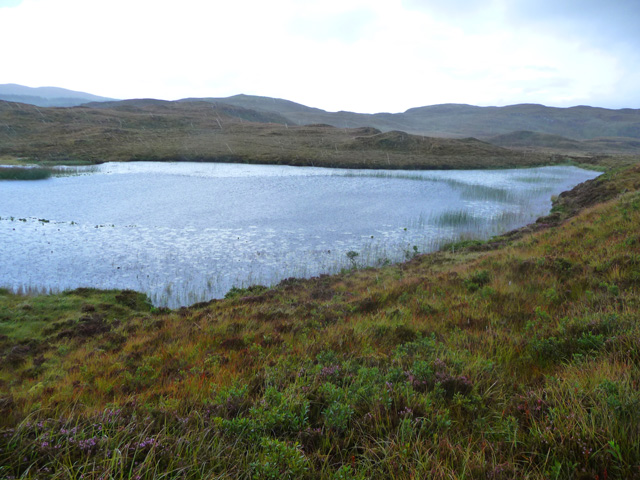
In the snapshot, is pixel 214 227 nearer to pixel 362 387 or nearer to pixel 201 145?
pixel 362 387

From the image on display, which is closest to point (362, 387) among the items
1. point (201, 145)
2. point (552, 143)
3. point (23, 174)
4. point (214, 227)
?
point (214, 227)

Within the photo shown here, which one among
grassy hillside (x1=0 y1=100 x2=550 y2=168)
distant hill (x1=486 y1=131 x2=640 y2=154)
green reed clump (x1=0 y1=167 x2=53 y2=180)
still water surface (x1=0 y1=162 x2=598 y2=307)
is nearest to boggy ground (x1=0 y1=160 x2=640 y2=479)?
still water surface (x1=0 y1=162 x2=598 y2=307)

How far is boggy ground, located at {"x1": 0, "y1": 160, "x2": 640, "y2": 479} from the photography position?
2648 mm

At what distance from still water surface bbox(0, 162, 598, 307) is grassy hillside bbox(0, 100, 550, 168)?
22736mm

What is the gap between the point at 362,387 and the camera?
3691 mm

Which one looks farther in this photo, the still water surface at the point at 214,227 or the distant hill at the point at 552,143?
the distant hill at the point at 552,143

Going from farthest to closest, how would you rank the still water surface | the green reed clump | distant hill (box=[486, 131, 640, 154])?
distant hill (box=[486, 131, 640, 154])
the green reed clump
the still water surface

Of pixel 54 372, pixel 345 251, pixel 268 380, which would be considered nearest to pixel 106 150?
pixel 345 251

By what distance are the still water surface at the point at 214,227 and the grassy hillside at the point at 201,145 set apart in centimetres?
2274

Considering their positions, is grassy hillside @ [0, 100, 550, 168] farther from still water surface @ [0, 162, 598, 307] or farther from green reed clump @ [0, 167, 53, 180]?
still water surface @ [0, 162, 598, 307]

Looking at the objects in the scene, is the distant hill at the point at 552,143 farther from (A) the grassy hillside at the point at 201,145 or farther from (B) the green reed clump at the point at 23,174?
(B) the green reed clump at the point at 23,174

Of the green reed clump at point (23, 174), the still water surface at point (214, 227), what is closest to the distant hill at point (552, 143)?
the still water surface at point (214, 227)

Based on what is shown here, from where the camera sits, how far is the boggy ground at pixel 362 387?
→ 265 cm

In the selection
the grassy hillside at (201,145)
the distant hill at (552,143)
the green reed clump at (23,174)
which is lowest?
the green reed clump at (23,174)
